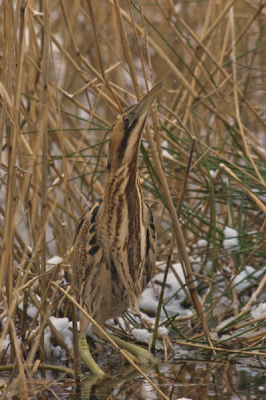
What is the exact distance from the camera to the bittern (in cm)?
186

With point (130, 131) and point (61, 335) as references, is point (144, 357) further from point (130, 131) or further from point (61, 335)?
point (130, 131)

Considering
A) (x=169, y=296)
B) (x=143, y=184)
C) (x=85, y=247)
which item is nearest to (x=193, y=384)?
(x=85, y=247)

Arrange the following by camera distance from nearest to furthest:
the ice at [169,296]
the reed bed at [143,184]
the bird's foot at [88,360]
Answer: the reed bed at [143,184] → the bird's foot at [88,360] → the ice at [169,296]

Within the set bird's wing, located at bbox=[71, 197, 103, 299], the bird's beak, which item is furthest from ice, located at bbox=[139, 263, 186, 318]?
the bird's beak

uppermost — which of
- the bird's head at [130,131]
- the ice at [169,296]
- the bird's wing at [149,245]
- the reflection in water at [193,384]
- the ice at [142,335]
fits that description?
the bird's head at [130,131]

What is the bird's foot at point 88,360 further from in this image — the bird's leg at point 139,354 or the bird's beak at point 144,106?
the bird's beak at point 144,106

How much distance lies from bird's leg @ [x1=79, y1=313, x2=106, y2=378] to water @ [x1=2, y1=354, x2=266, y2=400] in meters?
0.06

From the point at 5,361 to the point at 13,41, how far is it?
1.24 meters

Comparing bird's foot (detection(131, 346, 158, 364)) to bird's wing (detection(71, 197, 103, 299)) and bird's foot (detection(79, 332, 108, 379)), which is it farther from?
bird's wing (detection(71, 197, 103, 299))

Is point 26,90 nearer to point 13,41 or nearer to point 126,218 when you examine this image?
point 126,218

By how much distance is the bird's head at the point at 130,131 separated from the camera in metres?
1.82

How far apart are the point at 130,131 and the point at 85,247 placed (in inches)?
23.9

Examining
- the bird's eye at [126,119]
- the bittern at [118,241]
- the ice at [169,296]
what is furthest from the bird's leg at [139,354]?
the bird's eye at [126,119]

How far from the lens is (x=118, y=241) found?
2.08 m
